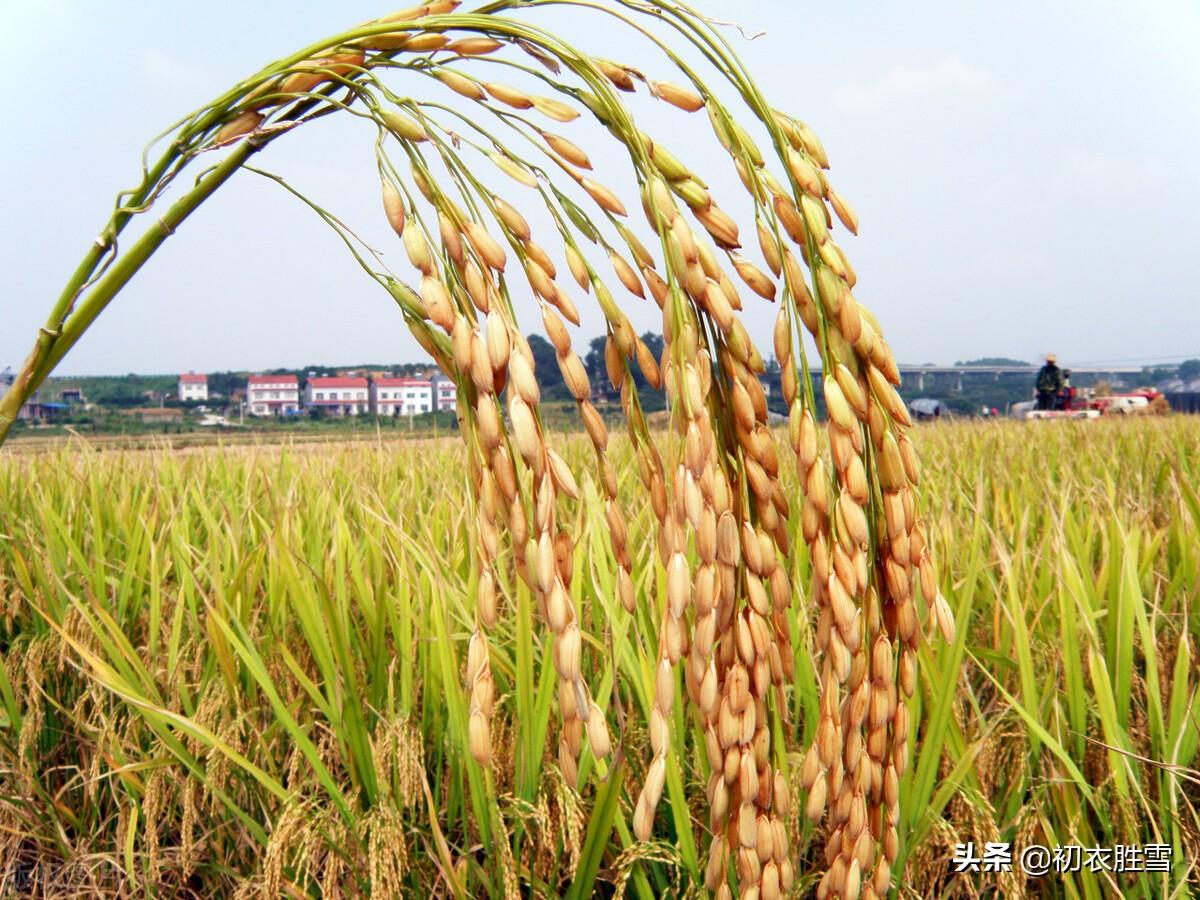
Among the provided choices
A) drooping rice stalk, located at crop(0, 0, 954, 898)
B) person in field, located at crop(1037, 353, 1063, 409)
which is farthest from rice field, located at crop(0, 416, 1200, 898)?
person in field, located at crop(1037, 353, 1063, 409)

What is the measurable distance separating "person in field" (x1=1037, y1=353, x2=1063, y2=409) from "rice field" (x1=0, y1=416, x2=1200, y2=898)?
1744 cm

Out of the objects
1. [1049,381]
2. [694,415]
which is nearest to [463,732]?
[694,415]

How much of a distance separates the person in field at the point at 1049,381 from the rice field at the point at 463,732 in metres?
17.4

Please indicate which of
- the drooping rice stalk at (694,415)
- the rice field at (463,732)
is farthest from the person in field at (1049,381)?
the drooping rice stalk at (694,415)

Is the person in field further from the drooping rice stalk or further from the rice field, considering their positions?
the drooping rice stalk

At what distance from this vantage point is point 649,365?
2.41ft

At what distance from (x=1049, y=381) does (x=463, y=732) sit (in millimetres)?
19051

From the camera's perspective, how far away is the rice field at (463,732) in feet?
4.17

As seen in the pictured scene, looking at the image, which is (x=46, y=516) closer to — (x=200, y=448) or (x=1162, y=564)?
(x=200, y=448)

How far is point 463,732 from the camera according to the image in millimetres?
1287

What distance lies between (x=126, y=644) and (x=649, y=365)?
4.21ft

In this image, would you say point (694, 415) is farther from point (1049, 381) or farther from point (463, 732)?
point (1049, 381)

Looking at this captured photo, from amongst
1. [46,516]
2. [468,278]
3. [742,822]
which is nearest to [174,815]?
[46,516]

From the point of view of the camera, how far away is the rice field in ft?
4.17
